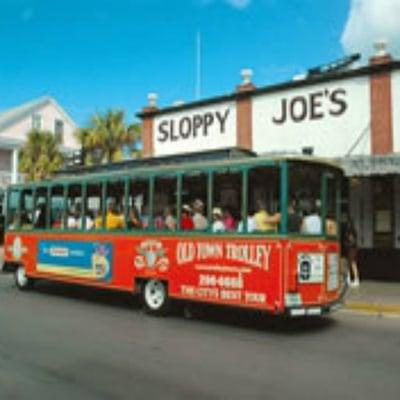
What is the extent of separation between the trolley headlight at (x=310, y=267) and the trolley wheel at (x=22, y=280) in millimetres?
8225

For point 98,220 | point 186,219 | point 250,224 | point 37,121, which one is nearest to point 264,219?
point 250,224

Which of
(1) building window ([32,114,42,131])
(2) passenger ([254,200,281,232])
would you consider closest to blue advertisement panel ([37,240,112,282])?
(2) passenger ([254,200,281,232])

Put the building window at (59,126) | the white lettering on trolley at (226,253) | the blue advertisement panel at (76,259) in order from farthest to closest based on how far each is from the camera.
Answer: the building window at (59,126) < the blue advertisement panel at (76,259) < the white lettering on trolley at (226,253)

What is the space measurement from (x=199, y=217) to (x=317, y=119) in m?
7.89

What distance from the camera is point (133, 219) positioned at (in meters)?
11.5

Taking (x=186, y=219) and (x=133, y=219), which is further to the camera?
(x=133, y=219)

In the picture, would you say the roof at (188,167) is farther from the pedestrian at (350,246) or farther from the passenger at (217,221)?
the pedestrian at (350,246)

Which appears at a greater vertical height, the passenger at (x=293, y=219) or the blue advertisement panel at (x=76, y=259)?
the passenger at (x=293, y=219)

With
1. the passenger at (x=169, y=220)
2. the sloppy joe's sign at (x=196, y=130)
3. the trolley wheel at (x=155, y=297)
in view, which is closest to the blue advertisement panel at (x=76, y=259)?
the trolley wheel at (x=155, y=297)

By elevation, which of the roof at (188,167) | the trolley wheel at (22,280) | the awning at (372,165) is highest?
the awning at (372,165)

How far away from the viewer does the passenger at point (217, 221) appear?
9.84 metres

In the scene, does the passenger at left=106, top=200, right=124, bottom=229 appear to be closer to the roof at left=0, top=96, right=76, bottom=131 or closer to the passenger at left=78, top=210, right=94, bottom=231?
the passenger at left=78, top=210, right=94, bottom=231

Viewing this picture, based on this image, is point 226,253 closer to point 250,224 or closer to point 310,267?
point 250,224

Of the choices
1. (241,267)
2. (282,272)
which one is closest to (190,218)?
(241,267)
